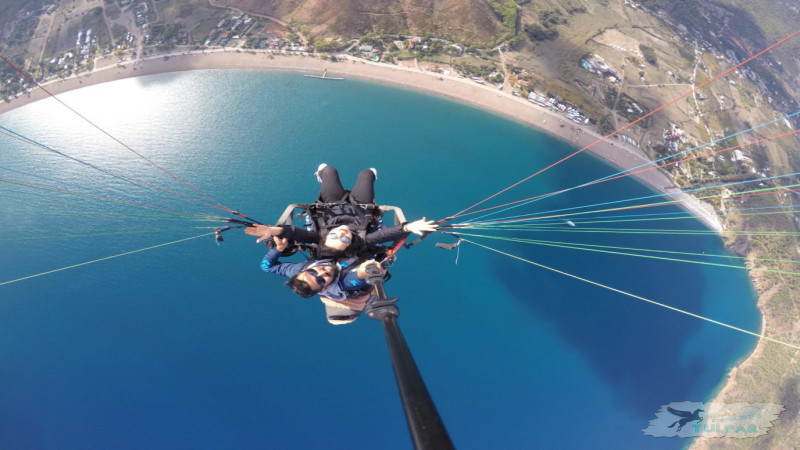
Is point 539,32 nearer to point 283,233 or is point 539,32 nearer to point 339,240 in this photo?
point 339,240

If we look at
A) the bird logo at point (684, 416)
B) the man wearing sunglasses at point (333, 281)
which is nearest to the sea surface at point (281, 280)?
the bird logo at point (684, 416)

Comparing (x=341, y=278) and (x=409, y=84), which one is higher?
(x=409, y=84)

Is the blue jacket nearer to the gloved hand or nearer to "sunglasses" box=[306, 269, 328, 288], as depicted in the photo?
"sunglasses" box=[306, 269, 328, 288]

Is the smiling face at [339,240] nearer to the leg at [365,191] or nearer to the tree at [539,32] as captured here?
the leg at [365,191]

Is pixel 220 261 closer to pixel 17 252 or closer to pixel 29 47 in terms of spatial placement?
pixel 17 252

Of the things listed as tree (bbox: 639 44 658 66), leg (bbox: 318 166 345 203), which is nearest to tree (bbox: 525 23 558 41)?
tree (bbox: 639 44 658 66)

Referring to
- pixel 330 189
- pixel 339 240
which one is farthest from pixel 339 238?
pixel 330 189

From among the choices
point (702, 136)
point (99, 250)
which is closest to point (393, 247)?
point (99, 250)
